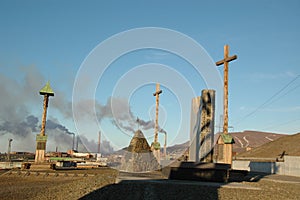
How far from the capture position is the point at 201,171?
15.2 meters

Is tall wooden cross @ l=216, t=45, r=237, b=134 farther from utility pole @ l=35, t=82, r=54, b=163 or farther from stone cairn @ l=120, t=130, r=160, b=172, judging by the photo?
utility pole @ l=35, t=82, r=54, b=163

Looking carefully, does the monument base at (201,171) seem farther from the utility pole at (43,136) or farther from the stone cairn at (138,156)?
the utility pole at (43,136)

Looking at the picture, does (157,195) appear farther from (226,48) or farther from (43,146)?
(43,146)

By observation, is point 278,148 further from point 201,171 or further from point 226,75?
point 201,171

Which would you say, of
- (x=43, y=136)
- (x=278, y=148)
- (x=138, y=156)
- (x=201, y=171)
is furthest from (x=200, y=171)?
(x=278, y=148)

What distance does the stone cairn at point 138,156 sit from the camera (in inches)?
949

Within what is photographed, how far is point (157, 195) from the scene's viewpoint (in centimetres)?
1090

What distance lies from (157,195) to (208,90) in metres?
8.73

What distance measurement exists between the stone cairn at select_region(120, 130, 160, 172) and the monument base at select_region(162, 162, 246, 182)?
8387 millimetres

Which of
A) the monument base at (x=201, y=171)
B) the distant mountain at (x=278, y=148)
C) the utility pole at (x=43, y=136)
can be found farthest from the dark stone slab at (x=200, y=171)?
the distant mountain at (x=278, y=148)

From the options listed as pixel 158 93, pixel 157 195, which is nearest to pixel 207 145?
pixel 157 195

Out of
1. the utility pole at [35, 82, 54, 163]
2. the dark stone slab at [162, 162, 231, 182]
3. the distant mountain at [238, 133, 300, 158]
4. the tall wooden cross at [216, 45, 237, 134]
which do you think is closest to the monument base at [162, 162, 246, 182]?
the dark stone slab at [162, 162, 231, 182]

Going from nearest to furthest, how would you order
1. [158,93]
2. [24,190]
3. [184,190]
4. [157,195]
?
[157,195] < [184,190] < [24,190] < [158,93]

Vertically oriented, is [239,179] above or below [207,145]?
below
